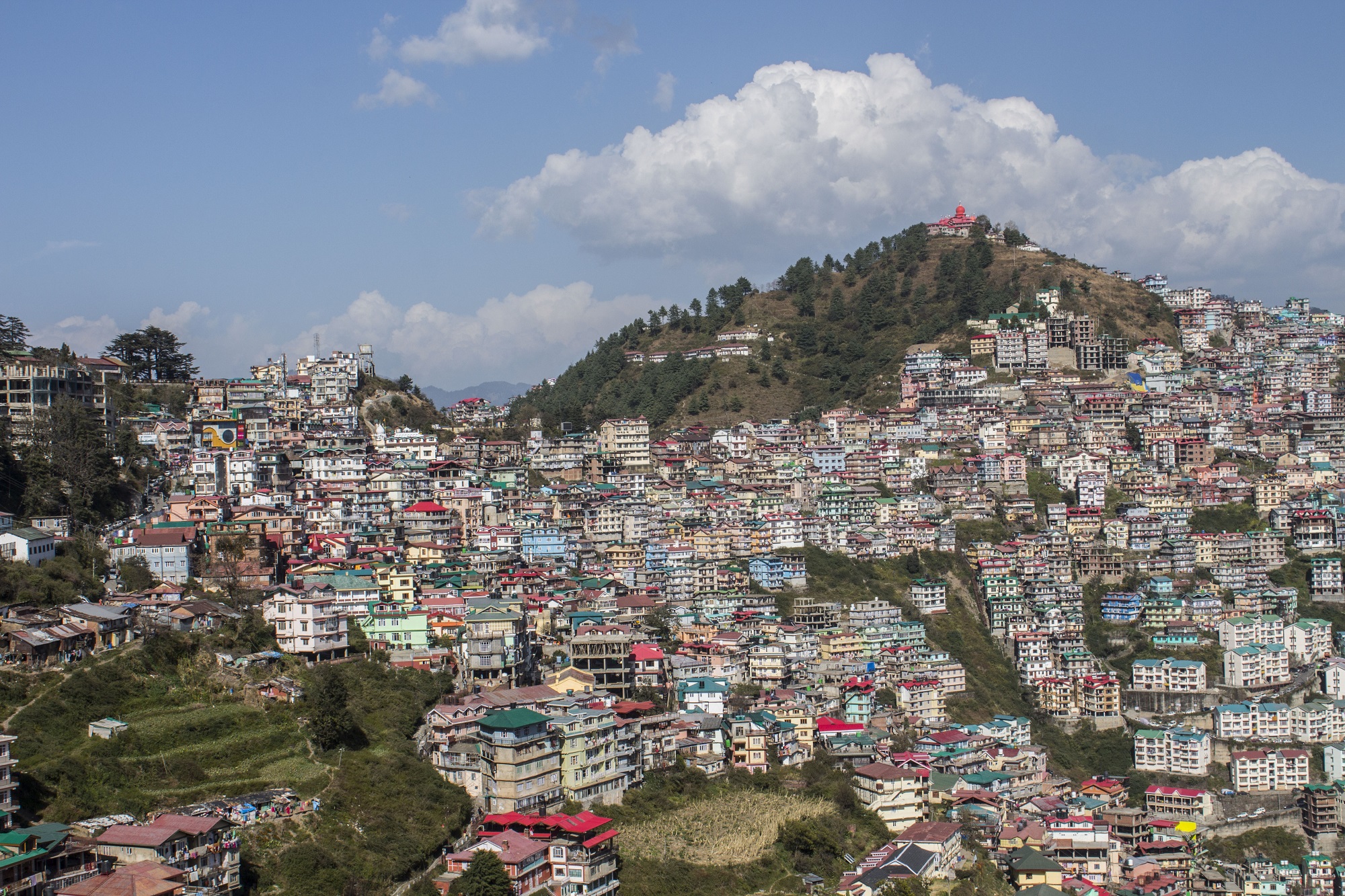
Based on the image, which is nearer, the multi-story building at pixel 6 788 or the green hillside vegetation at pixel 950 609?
the multi-story building at pixel 6 788

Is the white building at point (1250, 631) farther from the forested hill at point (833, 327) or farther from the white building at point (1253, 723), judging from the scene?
the forested hill at point (833, 327)

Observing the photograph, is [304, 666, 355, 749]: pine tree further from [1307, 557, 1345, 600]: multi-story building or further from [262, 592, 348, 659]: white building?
[1307, 557, 1345, 600]: multi-story building

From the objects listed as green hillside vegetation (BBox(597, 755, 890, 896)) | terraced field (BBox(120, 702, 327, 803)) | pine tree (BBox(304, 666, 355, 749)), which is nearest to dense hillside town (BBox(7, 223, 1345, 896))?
green hillside vegetation (BBox(597, 755, 890, 896))

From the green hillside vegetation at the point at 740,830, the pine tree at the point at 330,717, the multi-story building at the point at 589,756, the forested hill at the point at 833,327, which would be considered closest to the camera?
the pine tree at the point at 330,717

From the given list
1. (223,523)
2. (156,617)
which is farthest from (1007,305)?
(156,617)

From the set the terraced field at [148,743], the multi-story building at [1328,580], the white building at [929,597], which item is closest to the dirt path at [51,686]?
the terraced field at [148,743]
